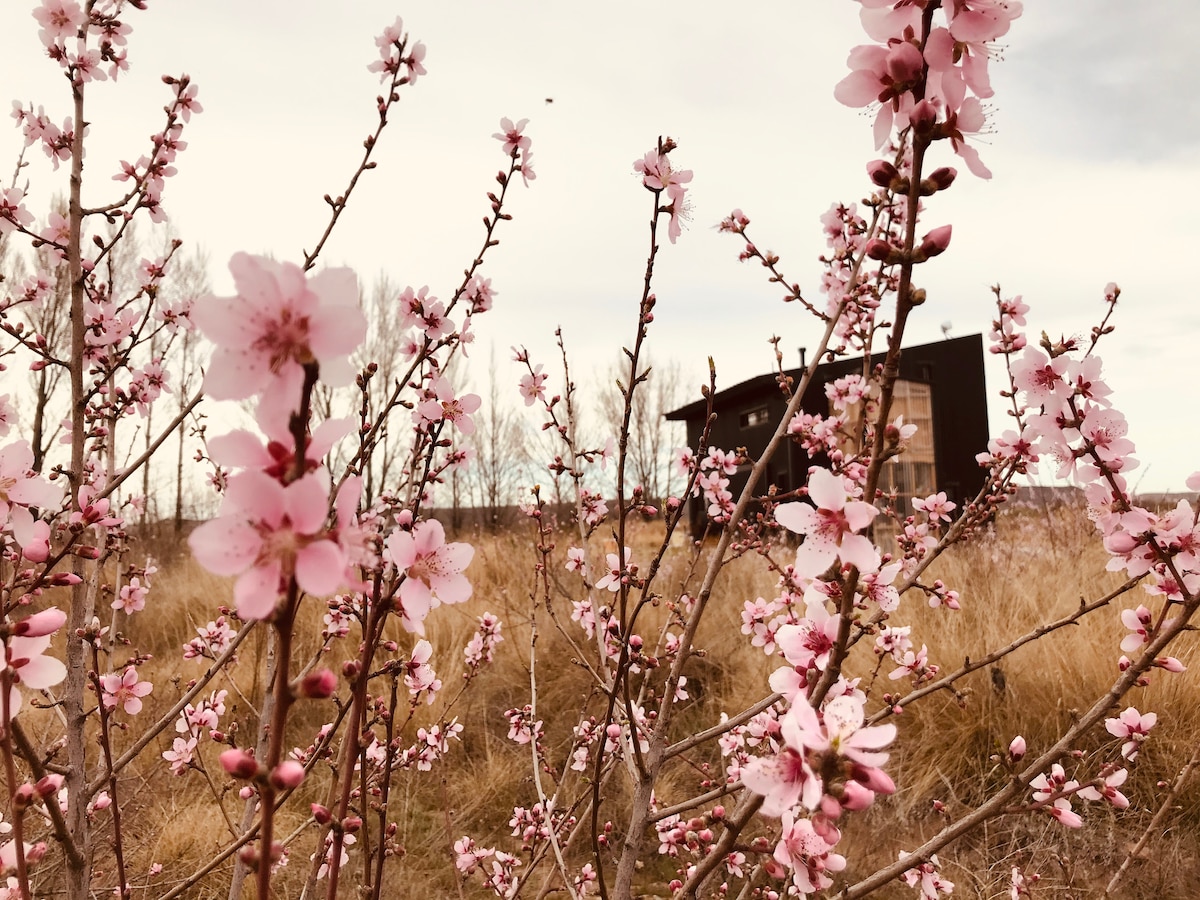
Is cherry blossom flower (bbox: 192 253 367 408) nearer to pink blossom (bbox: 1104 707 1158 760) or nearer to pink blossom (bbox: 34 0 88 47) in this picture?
pink blossom (bbox: 1104 707 1158 760)

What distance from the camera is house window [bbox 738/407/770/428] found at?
59.3 feet

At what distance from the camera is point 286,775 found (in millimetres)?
573

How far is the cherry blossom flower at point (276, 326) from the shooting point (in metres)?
0.58

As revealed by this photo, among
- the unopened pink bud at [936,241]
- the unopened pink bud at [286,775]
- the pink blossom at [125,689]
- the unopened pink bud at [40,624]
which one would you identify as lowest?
the pink blossom at [125,689]

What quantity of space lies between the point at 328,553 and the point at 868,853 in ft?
13.0

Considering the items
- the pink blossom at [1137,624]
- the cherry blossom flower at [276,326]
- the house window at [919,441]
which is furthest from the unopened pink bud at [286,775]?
the house window at [919,441]

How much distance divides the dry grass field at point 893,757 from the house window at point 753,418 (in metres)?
11.8

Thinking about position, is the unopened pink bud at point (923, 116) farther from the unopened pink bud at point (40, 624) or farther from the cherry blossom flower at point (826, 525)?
the unopened pink bud at point (40, 624)

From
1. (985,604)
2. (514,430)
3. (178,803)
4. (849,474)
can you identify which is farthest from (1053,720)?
(514,430)

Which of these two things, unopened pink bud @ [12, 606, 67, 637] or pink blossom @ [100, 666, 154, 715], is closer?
unopened pink bud @ [12, 606, 67, 637]

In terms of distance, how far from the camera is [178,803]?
13.6 feet

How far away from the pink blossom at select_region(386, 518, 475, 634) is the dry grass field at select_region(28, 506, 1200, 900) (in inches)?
61.9

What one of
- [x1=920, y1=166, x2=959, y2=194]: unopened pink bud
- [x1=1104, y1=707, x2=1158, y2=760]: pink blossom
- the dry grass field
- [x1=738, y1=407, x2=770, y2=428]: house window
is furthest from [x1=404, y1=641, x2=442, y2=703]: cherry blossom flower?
[x1=738, y1=407, x2=770, y2=428]: house window

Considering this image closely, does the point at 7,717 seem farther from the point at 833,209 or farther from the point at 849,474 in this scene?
the point at 833,209
